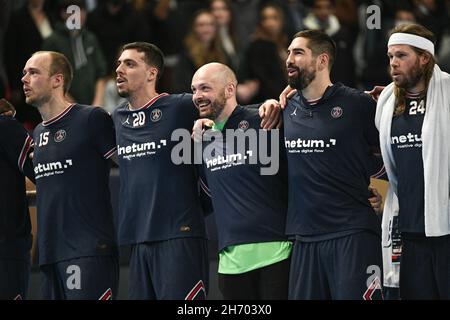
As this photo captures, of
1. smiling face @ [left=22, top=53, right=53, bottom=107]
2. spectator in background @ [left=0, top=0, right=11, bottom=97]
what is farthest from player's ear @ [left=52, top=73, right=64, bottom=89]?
spectator in background @ [left=0, top=0, right=11, bottom=97]

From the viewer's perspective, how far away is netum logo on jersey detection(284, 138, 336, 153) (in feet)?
30.3

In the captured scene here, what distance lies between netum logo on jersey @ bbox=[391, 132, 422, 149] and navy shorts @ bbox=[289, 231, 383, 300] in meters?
0.66

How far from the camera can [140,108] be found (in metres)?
9.93

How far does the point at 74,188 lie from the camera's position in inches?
390

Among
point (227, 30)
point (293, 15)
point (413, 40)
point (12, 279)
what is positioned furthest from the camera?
point (293, 15)

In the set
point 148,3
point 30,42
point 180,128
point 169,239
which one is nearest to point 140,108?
point 180,128

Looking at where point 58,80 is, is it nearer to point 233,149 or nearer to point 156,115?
point 156,115

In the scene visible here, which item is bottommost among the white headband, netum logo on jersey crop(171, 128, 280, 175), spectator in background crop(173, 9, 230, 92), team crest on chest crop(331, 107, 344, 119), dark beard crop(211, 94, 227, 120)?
netum logo on jersey crop(171, 128, 280, 175)

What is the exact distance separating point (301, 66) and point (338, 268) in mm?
1472

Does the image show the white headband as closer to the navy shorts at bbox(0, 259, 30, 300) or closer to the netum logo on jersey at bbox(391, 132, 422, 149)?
the netum logo on jersey at bbox(391, 132, 422, 149)

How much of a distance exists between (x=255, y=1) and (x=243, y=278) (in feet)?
23.2

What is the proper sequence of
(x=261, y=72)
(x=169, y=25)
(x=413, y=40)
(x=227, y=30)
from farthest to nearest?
1. (x=169, y=25)
2. (x=227, y=30)
3. (x=261, y=72)
4. (x=413, y=40)

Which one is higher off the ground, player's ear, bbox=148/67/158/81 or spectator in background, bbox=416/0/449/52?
spectator in background, bbox=416/0/449/52

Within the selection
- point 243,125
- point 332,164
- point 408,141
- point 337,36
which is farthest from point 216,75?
point 337,36
